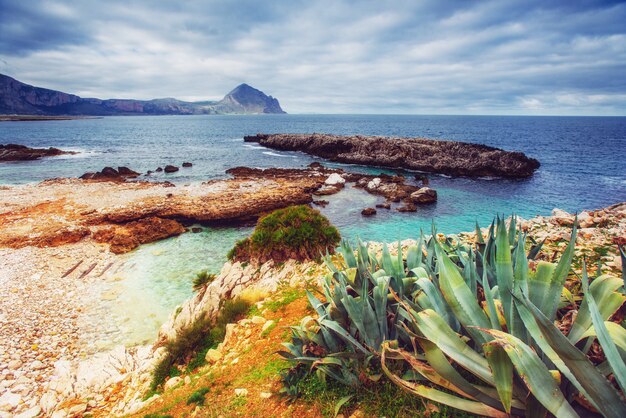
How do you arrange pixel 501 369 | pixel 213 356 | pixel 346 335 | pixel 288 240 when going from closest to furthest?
pixel 501 369 < pixel 346 335 < pixel 213 356 < pixel 288 240

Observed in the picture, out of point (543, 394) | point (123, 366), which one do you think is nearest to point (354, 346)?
point (543, 394)

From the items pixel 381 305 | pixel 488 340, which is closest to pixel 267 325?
pixel 381 305

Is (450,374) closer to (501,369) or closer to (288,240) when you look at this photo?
(501,369)

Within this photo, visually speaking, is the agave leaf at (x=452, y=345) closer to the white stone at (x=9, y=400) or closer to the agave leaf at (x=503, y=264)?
the agave leaf at (x=503, y=264)

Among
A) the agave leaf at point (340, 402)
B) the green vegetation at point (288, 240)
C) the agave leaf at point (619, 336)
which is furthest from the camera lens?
the green vegetation at point (288, 240)

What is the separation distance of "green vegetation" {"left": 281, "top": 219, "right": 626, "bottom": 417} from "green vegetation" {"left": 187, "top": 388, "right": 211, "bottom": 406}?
141cm

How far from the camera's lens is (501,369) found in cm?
185

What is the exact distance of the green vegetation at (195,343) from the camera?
5699mm

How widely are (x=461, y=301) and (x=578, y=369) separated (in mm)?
820

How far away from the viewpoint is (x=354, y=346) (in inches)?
124

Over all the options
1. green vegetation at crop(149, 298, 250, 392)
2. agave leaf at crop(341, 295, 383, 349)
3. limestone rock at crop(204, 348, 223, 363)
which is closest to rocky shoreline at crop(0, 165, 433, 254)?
green vegetation at crop(149, 298, 250, 392)

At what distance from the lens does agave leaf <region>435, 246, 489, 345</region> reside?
2367 mm

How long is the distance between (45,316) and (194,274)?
450cm

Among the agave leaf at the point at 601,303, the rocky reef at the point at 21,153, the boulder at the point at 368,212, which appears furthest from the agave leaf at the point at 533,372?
the rocky reef at the point at 21,153
